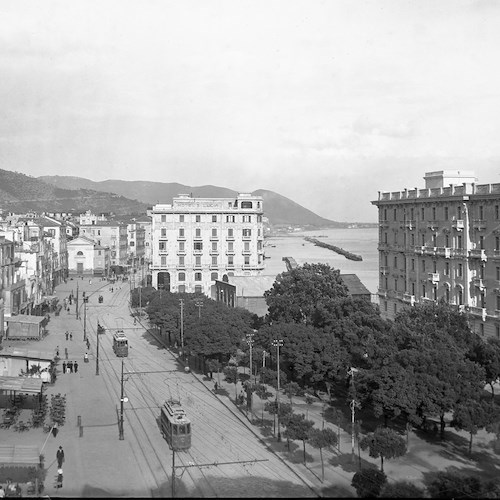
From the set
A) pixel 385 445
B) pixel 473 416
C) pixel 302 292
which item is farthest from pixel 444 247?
pixel 385 445

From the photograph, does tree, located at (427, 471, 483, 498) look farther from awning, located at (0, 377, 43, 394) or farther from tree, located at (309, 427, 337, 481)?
awning, located at (0, 377, 43, 394)

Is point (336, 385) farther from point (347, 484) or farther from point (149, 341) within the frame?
point (149, 341)

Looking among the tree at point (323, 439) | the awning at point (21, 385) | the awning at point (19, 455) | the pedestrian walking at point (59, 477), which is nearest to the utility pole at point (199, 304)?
the awning at point (21, 385)

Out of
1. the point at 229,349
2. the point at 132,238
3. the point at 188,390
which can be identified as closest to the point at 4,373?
the point at 188,390

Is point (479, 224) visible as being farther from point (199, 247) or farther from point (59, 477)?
point (199, 247)

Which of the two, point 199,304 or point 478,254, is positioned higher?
point 478,254

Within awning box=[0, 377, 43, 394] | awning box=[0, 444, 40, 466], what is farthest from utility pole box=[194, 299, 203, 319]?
awning box=[0, 444, 40, 466]

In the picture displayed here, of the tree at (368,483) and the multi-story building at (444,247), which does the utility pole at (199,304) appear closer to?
the multi-story building at (444,247)
